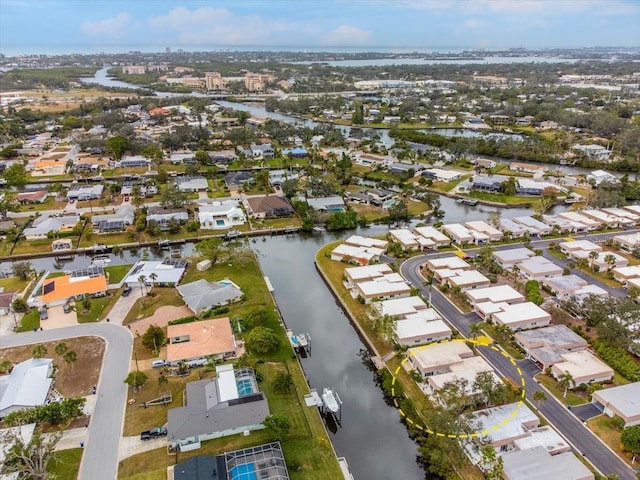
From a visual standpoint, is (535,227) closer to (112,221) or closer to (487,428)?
(487,428)

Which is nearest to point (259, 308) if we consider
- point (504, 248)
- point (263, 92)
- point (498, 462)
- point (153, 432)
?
point (153, 432)

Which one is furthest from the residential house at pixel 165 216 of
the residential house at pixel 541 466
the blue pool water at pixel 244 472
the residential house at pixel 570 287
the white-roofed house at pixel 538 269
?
the residential house at pixel 541 466

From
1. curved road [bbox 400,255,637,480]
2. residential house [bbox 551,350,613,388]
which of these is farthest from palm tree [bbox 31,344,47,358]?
residential house [bbox 551,350,613,388]

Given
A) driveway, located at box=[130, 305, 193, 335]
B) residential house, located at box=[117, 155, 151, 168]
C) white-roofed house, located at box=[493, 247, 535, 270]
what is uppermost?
residential house, located at box=[117, 155, 151, 168]

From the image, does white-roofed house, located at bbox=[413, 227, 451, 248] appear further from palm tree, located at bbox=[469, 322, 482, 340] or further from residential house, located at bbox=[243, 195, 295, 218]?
residential house, located at bbox=[243, 195, 295, 218]

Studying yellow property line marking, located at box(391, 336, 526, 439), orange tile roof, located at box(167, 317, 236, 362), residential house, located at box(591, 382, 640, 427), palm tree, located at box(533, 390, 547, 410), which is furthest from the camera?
orange tile roof, located at box(167, 317, 236, 362)

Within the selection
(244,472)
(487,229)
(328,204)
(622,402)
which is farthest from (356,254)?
(244,472)
